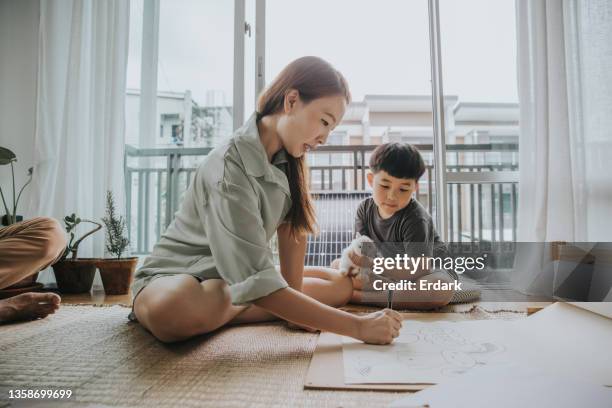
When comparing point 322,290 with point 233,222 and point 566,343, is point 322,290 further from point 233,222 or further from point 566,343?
point 566,343

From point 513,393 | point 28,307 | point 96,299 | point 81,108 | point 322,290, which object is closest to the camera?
point 513,393

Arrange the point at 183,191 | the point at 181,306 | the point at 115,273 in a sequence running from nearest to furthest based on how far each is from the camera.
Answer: the point at 181,306
the point at 115,273
the point at 183,191

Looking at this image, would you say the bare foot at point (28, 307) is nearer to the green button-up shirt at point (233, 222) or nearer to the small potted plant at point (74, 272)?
the green button-up shirt at point (233, 222)

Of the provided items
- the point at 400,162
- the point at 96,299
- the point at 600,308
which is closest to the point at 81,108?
the point at 96,299

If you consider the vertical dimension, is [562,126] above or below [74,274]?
above

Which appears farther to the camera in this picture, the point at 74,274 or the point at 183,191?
the point at 183,191

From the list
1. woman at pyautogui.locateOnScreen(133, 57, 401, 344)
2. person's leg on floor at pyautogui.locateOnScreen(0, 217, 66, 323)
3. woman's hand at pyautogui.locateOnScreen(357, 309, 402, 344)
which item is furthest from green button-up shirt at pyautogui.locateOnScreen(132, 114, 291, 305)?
person's leg on floor at pyautogui.locateOnScreen(0, 217, 66, 323)

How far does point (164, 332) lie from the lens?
2.42ft

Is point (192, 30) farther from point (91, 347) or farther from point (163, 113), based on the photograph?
point (91, 347)

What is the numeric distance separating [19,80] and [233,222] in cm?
193

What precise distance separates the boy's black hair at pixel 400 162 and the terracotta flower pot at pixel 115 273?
3.66ft

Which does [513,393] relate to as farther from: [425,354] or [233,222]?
[233,222]

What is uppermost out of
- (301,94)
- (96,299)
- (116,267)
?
(301,94)

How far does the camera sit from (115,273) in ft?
4.93
